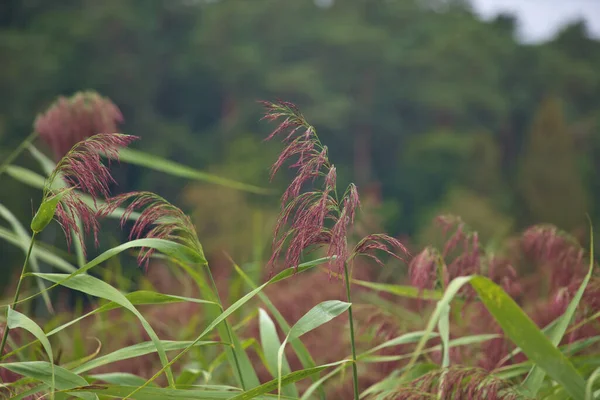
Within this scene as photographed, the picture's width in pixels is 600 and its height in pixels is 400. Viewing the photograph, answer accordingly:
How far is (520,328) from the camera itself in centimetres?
90

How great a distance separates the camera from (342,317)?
7.85 feet

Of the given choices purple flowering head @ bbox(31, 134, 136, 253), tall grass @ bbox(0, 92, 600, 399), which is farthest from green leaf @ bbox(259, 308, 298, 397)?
purple flowering head @ bbox(31, 134, 136, 253)

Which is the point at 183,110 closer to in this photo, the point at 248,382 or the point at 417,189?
the point at 417,189

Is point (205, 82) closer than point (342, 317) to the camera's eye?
No

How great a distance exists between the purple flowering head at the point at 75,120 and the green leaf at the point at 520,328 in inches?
42.9

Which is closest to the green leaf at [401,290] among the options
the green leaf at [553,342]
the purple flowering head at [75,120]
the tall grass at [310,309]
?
the tall grass at [310,309]

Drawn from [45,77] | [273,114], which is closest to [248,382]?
[273,114]

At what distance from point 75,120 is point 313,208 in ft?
3.38

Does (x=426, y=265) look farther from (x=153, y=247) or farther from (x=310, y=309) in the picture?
(x=153, y=247)

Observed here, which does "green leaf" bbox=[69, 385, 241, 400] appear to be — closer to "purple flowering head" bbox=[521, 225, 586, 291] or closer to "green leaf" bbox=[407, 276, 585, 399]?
"green leaf" bbox=[407, 276, 585, 399]

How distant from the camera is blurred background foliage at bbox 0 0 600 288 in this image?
31891 millimetres

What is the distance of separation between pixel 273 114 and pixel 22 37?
115 ft

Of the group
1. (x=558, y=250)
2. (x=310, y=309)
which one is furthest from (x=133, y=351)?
(x=558, y=250)

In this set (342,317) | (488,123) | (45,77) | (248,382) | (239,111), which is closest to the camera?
(248,382)
